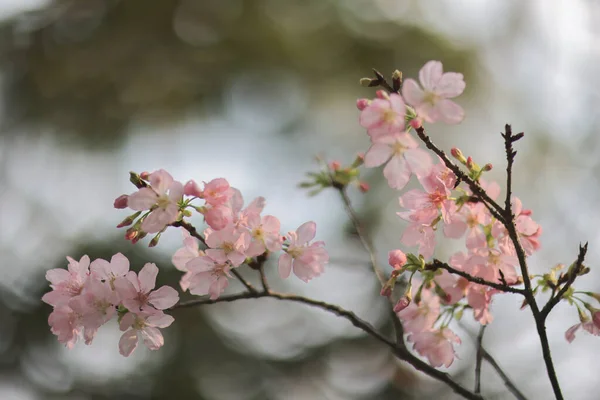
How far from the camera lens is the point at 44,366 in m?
5.47

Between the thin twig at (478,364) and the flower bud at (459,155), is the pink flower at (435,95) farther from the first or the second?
the thin twig at (478,364)

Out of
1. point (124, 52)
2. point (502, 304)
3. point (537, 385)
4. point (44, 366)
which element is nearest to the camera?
point (502, 304)

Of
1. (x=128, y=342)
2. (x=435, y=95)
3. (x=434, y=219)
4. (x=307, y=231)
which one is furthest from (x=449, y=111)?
(x=128, y=342)

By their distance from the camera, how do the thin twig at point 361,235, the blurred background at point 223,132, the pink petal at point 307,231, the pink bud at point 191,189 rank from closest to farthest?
1. the pink bud at point 191,189
2. the pink petal at point 307,231
3. the thin twig at point 361,235
4. the blurred background at point 223,132

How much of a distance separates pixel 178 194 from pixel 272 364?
521cm

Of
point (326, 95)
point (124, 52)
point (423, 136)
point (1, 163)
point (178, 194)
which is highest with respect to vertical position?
point (326, 95)

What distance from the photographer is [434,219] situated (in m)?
0.84

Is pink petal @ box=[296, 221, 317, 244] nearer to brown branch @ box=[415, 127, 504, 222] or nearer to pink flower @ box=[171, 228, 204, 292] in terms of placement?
pink flower @ box=[171, 228, 204, 292]

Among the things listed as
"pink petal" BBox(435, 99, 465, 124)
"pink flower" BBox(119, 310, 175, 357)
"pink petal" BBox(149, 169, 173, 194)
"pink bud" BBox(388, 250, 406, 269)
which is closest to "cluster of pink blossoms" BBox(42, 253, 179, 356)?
"pink flower" BBox(119, 310, 175, 357)

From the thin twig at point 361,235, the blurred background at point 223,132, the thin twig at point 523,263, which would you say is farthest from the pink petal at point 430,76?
the blurred background at point 223,132

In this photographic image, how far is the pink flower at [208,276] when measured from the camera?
80 cm

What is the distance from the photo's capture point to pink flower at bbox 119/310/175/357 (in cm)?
80

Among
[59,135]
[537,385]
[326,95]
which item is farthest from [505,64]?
[59,135]

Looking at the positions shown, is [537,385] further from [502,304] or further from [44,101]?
[44,101]
